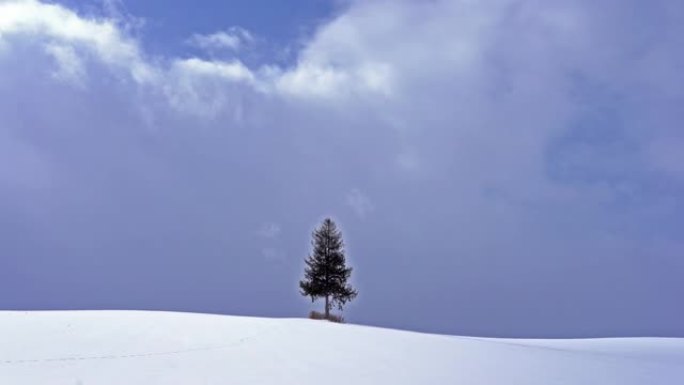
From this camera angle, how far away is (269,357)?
19109mm

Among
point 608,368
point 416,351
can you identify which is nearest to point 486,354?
point 416,351

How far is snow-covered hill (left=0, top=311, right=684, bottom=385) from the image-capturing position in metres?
16.5

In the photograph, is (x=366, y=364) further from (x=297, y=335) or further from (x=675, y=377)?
(x=675, y=377)

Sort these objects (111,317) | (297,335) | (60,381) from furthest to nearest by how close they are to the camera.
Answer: (111,317)
(297,335)
(60,381)

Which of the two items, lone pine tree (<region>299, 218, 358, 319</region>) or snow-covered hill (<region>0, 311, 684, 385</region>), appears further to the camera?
lone pine tree (<region>299, 218, 358, 319</region>)

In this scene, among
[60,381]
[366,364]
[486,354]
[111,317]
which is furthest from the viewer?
[111,317]

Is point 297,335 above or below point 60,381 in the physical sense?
above

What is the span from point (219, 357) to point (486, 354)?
927 cm

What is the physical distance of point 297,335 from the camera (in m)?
24.2

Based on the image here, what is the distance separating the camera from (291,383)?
51.5ft

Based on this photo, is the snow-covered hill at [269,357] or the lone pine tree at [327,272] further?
the lone pine tree at [327,272]

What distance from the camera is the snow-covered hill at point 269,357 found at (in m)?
16.5

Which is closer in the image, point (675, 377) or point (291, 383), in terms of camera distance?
point (291, 383)

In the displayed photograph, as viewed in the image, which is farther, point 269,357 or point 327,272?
point 327,272
